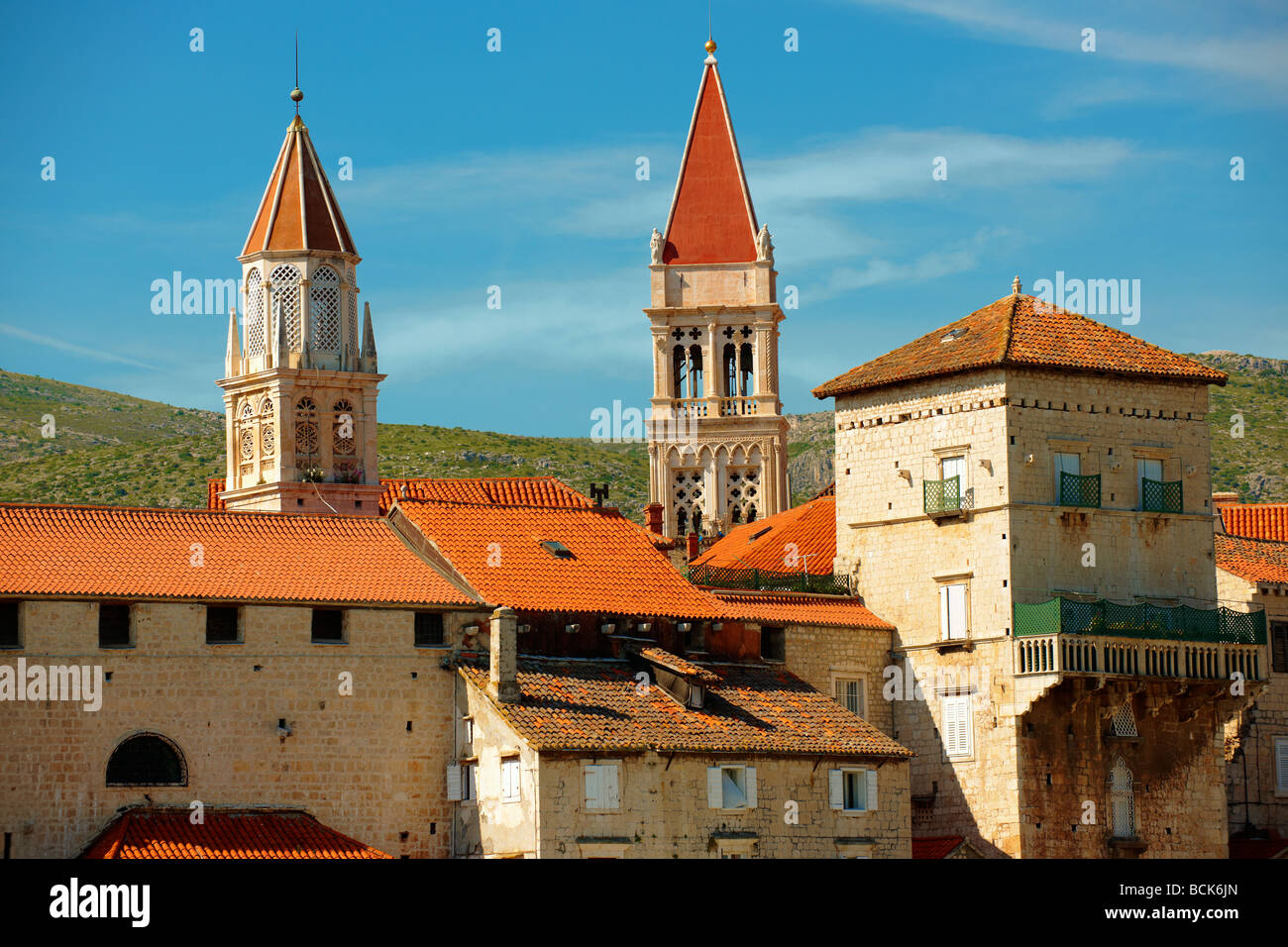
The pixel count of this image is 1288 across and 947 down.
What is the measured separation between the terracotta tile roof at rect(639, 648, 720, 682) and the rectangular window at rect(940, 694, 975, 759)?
6.77m

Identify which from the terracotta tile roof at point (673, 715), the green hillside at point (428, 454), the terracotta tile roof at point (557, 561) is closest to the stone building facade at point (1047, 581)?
the terracotta tile roof at point (673, 715)

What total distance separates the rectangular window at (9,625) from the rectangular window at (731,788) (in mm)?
16021

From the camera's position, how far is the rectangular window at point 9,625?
58625 mm

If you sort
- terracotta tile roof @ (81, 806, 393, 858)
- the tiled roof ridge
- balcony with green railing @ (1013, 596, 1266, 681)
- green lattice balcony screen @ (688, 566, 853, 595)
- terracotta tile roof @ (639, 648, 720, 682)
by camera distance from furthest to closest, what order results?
green lattice balcony screen @ (688, 566, 853, 595), balcony with green railing @ (1013, 596, 1266, 681), terracotta tile roof @ (639, 648, 720, 682), the tiled roof ridge, terracotta tile roof @ (81, 806, 393, 858)

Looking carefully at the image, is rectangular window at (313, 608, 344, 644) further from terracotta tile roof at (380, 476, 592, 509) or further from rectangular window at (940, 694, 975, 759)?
rectangular window at (940, 694, 975, 759)

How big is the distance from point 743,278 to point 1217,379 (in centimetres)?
3938

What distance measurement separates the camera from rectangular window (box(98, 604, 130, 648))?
59.6m

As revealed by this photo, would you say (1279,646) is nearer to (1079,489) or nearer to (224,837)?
(1079,489)

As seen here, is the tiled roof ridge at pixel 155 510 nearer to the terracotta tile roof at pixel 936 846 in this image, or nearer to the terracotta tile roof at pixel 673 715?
the terracotta tile roof at pixel 673 715

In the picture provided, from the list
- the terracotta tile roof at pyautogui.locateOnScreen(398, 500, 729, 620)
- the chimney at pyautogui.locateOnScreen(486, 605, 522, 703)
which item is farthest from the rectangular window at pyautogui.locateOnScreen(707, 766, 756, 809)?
the terracotta tile roof at pyautogui.locateOnScreen(398, 500, 729, 620)

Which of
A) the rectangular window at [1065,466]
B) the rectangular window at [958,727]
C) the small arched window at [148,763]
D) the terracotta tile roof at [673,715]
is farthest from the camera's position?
the rectangular window at [1065,466]

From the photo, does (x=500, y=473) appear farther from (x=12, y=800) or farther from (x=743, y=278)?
(x=12, y=800)

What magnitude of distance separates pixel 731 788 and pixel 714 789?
0.60 meters
